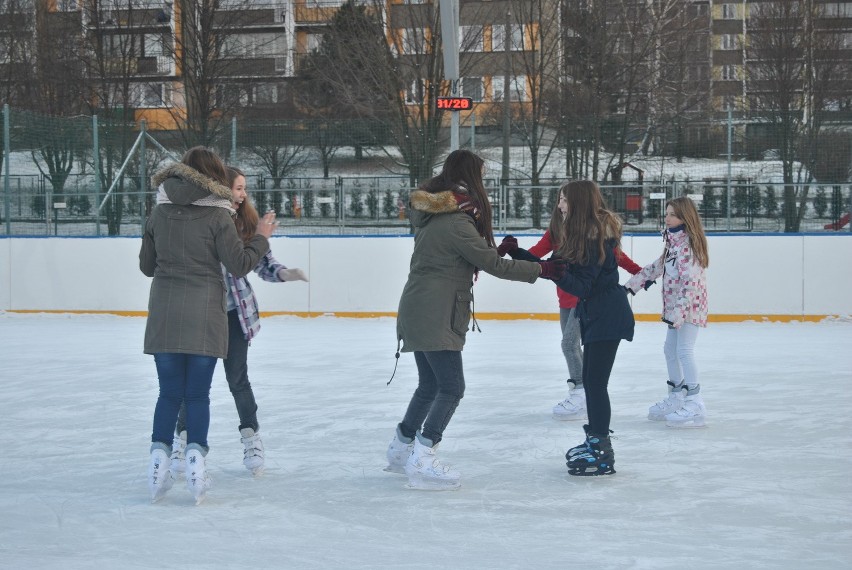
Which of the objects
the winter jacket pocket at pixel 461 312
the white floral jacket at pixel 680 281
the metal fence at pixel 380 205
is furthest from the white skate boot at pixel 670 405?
the metal fence at pixel 380 205

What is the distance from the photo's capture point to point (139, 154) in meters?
13.2

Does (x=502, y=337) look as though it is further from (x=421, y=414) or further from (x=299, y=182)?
(x=421, y=414)

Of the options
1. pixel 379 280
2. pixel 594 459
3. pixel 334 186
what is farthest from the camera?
pixel 334 186

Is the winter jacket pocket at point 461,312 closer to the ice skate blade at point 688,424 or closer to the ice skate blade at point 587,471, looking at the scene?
the ice skate blade at point 587,471

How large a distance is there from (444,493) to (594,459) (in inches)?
24.3

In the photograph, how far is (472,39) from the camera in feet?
58.7

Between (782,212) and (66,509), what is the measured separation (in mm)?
9759

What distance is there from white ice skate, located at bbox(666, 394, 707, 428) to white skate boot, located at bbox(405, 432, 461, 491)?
164 cm

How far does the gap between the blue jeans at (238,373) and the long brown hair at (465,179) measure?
2.84 ft

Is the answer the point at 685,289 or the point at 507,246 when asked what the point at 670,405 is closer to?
the point at 685,289

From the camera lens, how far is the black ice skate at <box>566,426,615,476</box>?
4195 mm

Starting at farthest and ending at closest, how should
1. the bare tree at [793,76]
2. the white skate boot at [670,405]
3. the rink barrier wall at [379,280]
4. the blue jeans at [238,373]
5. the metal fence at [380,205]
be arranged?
the bare tree at [793,76]
the metal fence at [380,205]
the rink barrier wall at [379,280]
the white skate boot at [670,405]
the blue jeans at [238,373]

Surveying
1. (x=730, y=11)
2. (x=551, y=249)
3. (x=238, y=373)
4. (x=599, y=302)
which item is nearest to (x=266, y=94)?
(x=551, y=249)

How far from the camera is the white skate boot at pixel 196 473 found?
12.3 feet
